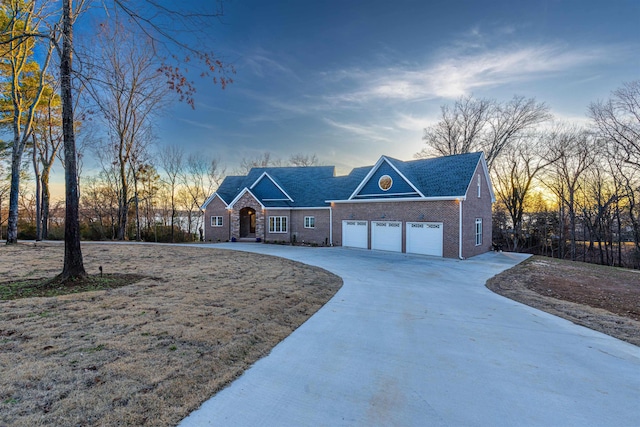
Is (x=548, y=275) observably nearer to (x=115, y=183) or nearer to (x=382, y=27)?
(x=382, y=27)

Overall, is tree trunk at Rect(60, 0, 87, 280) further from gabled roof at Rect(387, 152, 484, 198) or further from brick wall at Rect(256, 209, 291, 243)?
brick wall at Rect(256, 209, 291, 243)

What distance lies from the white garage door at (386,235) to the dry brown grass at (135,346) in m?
10.4

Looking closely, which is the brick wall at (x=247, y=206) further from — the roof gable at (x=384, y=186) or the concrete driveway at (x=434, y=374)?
the concrete driveway at (x=434, y=374)

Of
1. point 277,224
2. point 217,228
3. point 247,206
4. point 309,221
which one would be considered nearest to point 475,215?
point 309,221

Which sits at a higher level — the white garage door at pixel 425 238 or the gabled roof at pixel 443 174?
the gabled roof at pixel 443 174

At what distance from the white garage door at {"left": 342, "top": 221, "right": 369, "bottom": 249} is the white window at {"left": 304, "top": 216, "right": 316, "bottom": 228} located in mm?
3350

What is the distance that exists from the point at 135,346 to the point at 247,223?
24.3 m

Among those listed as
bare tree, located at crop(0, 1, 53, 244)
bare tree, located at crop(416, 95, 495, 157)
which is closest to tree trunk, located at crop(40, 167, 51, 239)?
bare tree, located at crop(0, 1, 53, 244)

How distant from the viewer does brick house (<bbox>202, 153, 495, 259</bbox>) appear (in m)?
15.7

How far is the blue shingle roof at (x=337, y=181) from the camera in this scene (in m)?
16.3

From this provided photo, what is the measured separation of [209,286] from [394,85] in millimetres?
13999

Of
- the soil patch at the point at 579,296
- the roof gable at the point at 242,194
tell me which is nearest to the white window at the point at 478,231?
the soil patch at the point at 579,296

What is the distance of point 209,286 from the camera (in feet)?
25.1

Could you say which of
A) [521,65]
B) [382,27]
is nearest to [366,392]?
[382,27]
